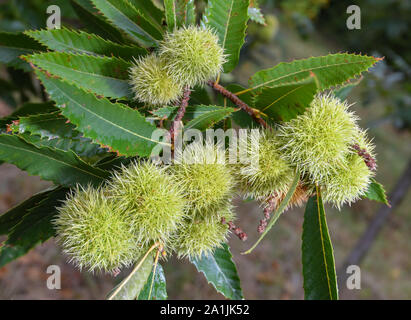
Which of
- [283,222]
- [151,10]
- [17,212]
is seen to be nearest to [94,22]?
[151,10]

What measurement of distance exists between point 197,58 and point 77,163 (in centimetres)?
41

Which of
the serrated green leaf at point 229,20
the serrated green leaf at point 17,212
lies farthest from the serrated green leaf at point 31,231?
the serrated green leaf at point 229,20

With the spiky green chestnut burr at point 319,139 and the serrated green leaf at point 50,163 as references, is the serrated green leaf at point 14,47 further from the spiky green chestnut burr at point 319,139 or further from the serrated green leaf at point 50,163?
the spiky green chestnut burr at point 319,139

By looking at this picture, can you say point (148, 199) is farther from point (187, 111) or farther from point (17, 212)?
point (17, 212)

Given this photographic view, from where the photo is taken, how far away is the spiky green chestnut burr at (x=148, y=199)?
32.1 inches

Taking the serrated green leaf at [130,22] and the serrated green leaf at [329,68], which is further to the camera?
the serrated green leaf at [130,22]

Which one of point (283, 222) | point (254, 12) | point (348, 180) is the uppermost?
point (254, 12)

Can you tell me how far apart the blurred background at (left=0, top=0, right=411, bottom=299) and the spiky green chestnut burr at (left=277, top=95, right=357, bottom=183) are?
898 mm

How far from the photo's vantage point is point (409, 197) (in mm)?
5574

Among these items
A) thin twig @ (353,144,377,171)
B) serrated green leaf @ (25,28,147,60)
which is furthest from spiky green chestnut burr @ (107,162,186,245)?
thin twig @ (353,144,377,171)

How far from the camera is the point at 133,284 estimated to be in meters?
0.83

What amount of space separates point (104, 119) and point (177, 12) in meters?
0.36

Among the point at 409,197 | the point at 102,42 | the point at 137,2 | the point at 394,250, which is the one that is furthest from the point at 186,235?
the point at 409,197

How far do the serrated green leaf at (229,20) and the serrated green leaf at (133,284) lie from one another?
631mm
